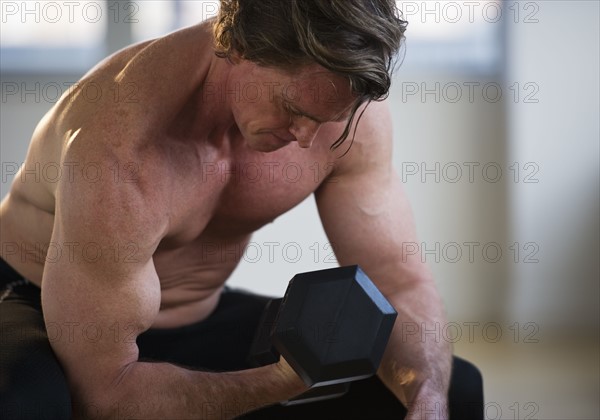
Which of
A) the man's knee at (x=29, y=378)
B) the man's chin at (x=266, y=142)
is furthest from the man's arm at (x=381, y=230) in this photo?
the man's knee at (x=29, y=378)

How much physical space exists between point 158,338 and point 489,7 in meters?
1.63

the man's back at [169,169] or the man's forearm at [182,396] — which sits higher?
the man's back at [169,169]

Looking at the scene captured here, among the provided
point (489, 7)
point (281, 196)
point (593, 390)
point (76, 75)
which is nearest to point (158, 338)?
point (281, 196)

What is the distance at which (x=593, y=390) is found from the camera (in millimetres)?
2055

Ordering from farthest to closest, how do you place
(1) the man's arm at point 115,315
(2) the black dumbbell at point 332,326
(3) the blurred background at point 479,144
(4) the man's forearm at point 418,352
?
(3) the blurred background at point 479,144
(4) the man's forearm at point 418,352
(1) the man's arm at point 115,315
(2) the black dumbbell at point 332,326

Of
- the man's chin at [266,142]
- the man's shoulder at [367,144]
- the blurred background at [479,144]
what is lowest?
the blurred background at [479,144]

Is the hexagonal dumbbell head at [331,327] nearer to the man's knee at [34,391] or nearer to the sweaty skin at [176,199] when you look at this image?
the sweaty skin at [176,199]

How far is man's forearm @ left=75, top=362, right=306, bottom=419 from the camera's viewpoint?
1.06 m

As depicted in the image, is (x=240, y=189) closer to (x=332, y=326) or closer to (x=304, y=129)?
(x=304, y=129)

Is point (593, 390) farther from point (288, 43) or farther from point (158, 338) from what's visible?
point (288, 43)

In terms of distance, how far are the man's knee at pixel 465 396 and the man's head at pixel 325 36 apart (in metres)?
0.42

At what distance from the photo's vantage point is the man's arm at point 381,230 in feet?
4.10

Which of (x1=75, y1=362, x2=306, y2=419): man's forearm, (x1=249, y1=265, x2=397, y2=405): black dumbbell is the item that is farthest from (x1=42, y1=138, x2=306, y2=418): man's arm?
(x1=249, y1=265, x2=397, y2=405): black dumbbell

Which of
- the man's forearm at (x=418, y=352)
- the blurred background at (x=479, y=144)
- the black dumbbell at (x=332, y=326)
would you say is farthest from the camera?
the blurred background at (x=479, y=144)
